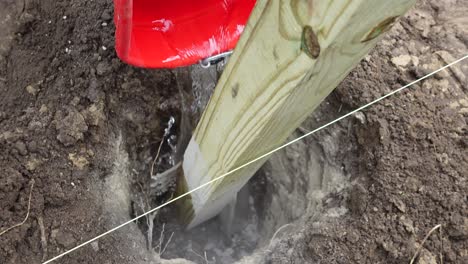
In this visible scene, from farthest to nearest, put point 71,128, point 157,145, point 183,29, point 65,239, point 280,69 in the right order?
1. point 157,145
2. point 183,29
3. point 71,128
4. point 65,239
5. point 280,69

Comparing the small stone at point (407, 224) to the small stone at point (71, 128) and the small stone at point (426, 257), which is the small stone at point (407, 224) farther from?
the small stone at point (71, 128)

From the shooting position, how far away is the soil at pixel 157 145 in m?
1.26

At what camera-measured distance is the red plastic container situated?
4.44 ft

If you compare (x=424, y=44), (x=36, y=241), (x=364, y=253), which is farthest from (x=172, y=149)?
(x=424, y=44)

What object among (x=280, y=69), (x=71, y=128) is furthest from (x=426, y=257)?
(x=71, y=128)

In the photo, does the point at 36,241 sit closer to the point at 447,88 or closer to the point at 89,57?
the point at 89,57

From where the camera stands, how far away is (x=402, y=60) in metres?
1.47

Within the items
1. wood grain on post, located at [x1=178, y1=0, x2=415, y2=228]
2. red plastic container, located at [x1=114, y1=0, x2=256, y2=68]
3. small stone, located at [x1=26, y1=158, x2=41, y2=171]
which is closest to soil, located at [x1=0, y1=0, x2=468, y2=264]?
small stone, located at [x1=26, y1=158, x2=41, y2=171]

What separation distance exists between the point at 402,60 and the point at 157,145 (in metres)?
0.78

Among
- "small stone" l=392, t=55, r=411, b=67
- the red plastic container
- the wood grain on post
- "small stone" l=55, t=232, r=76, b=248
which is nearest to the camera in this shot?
the wood grain on post

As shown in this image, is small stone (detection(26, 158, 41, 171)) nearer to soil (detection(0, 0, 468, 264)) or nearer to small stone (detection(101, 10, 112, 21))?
soil (detection(0, 0, 468, 264))

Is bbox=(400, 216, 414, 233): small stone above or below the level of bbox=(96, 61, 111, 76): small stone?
below

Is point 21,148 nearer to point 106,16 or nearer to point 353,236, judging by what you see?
point 106,16

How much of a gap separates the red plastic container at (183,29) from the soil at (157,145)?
0.39ft
